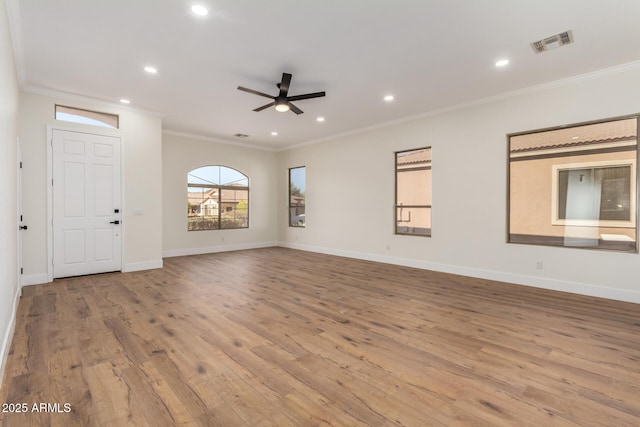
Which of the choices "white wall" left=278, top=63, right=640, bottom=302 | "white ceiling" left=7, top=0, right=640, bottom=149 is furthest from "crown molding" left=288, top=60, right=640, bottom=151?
"white ceiling" left=7, top=0, right=640, bottom=149

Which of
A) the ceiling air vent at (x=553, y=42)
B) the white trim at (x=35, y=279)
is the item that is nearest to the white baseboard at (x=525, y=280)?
the ceiling air vent at (x=553, y=42)

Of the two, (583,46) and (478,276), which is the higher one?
(583,46)

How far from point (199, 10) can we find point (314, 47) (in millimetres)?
1253

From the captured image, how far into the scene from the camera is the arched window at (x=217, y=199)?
7.84m

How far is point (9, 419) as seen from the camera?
1.70 m

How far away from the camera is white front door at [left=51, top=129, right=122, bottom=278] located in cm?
498

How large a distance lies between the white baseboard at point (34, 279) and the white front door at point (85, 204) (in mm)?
156

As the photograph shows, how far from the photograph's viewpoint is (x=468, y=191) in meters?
5.37

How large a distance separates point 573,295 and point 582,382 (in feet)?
Result: 8.80

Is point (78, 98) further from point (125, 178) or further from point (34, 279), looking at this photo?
point (34, 279)

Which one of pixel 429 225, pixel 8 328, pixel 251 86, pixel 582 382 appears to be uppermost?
pixel 251 86

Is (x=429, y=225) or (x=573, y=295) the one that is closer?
(x=573, y=295)

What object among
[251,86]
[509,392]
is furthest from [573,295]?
[251,86]

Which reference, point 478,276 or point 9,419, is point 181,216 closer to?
point 9,419
